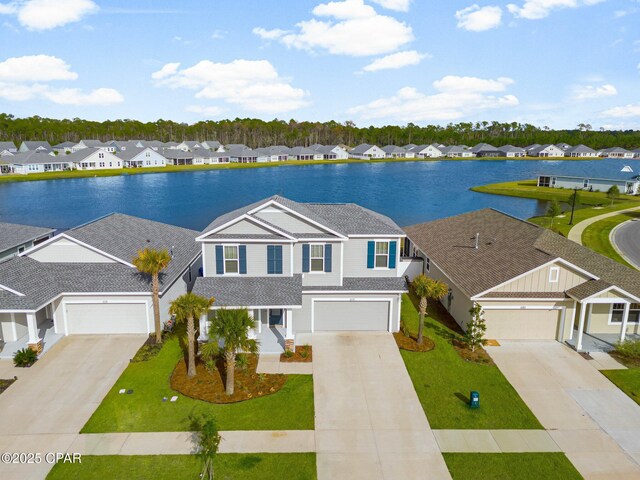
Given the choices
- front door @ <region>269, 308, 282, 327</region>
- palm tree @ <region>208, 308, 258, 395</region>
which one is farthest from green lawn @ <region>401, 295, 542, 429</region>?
palm tree @ <region>208, 308, 258, 395</region>

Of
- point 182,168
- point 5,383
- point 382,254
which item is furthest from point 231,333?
point 182,168

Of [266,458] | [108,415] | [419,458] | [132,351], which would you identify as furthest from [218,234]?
[419,458]

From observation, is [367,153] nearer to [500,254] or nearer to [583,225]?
[583,225]

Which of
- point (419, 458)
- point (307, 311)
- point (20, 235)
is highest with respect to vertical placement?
point (20, 235)

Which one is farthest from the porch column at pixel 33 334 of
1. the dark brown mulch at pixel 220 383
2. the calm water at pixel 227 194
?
the calm water at pixel 227 194

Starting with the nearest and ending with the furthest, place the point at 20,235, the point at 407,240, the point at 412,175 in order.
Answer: the point at 20,235
the point at 407,240
the point at 412,175

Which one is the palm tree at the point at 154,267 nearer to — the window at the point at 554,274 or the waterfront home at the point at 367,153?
the window at the point at 554,274

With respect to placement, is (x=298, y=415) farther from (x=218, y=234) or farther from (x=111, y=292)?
(x=111, y=292)

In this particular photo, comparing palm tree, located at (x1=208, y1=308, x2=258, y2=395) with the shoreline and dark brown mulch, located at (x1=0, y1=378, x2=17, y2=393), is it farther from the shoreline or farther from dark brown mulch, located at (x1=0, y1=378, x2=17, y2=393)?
the shoreline
